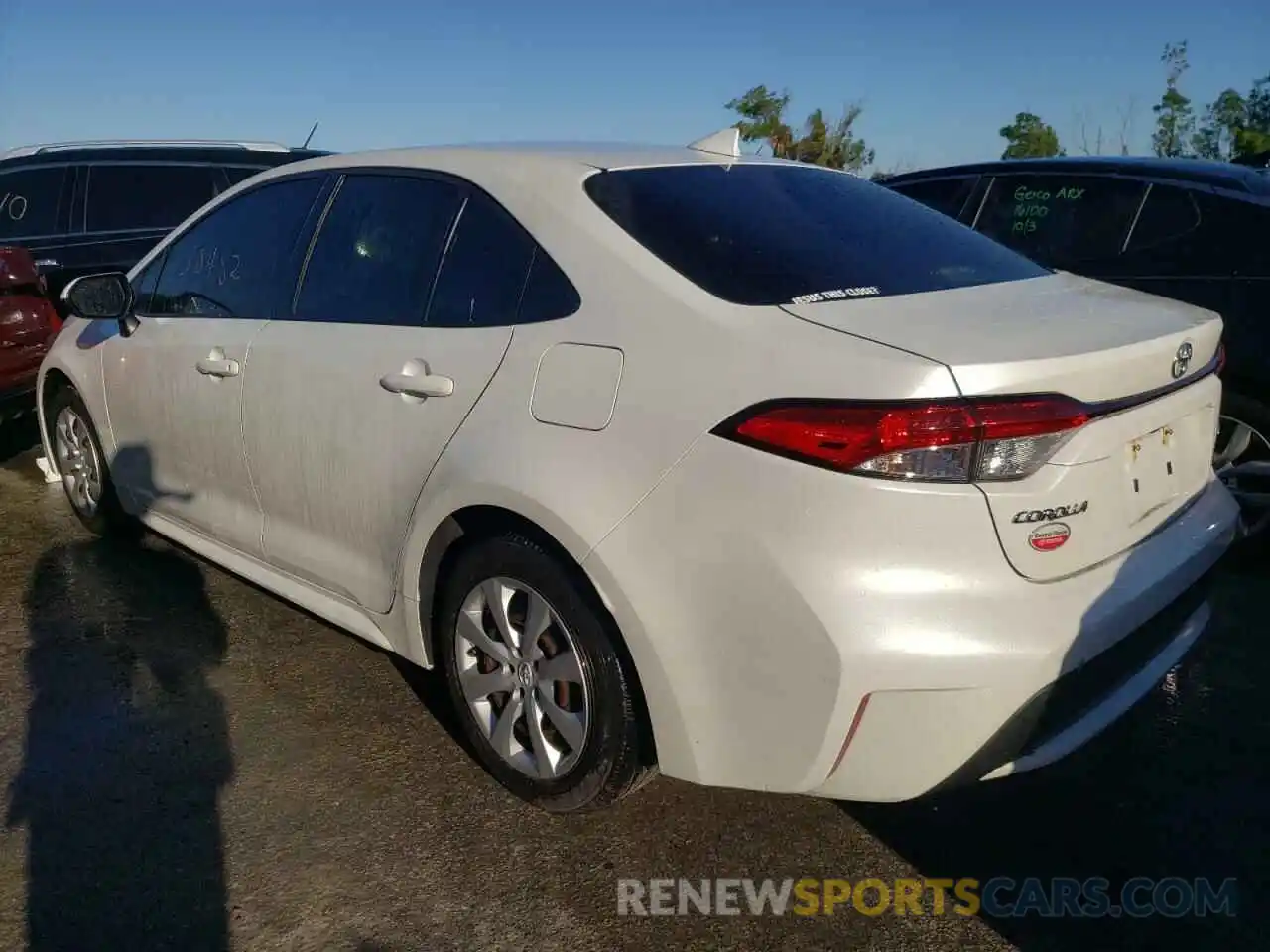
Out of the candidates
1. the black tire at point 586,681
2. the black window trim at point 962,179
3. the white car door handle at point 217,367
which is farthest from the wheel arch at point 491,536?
the black window trim at point 962,179

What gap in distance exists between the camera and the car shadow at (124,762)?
242cm

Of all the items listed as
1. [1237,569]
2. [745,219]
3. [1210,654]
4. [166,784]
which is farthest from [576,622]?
[1237,569]

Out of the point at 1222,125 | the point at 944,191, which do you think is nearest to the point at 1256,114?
the point at 1222,125

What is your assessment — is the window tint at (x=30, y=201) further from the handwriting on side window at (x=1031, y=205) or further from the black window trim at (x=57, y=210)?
the handwriting on side window at (x=1031, y=205)

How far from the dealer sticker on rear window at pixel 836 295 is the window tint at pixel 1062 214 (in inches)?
102

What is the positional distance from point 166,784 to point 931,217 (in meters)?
2.67

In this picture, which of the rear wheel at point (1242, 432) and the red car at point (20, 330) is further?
the red car at point (20, 330)

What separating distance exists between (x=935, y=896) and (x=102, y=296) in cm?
354

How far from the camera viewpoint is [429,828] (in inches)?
107

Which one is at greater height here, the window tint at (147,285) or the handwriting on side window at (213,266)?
the handwriting on side window at (213,266)

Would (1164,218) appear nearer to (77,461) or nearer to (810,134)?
(77,461)

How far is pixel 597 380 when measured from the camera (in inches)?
95.0

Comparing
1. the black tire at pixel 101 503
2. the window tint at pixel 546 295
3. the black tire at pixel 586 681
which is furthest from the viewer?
the black tire at pixel 101 503

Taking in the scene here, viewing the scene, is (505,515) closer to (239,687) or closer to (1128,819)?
(239,687)
